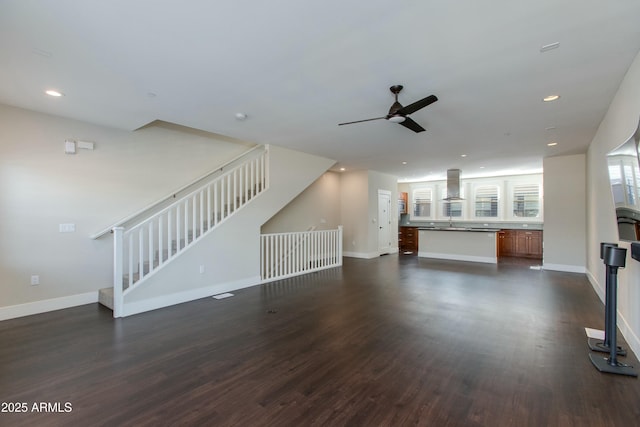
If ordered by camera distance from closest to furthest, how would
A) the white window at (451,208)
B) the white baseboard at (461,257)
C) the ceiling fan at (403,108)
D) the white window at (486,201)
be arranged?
the ceiling fan at (403,108)
the white baseboard at (461,257)
the white window at (486,201)
the white window at (451,208)

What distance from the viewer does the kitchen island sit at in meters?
8.30

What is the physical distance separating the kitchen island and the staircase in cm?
590

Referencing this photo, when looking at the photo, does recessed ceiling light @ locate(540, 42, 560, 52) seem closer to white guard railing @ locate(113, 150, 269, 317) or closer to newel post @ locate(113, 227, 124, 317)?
white guard railing @ locate(113, 150, 269, 317)

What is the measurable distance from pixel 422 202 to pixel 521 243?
12.3 ft

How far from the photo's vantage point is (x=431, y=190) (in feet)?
38.7

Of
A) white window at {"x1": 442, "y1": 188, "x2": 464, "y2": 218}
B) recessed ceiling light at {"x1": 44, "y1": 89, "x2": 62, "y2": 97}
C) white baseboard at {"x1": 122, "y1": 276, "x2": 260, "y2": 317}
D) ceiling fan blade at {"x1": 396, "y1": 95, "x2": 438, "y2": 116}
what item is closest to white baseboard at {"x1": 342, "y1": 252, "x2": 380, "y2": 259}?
white window at {"x1": 442, "y1": 188, "x2": 464, "y2": 218}

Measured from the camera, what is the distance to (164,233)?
5.25 metres

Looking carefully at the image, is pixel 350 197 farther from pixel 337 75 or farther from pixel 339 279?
pixel 337 75

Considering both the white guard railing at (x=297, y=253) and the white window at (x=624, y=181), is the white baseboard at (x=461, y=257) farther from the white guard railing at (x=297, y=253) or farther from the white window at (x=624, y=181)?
the white window at (x=624, y=181)

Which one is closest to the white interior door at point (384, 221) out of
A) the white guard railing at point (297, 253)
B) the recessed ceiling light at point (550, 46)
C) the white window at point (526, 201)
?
the white guard railing at point (297, 253)

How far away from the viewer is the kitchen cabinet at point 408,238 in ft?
38.1

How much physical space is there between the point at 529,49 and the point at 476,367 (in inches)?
112

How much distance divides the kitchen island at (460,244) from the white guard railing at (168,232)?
232 inches

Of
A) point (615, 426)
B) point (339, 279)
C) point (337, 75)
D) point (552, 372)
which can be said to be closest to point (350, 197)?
point (339, 279)
